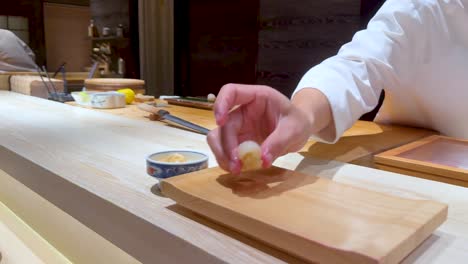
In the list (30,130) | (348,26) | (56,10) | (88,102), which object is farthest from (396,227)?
(56,10)

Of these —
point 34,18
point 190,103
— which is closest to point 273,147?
point 190,103

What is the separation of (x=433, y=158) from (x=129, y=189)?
2.19 feet

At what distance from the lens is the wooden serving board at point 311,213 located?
44 cm

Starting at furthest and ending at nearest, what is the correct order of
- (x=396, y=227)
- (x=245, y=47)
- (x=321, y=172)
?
1. (x=245, y=47)
2. (x=321, y=172)
3. (x=396, y=227)

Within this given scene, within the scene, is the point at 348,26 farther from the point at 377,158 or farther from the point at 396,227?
the point at 396,227

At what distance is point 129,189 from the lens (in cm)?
70

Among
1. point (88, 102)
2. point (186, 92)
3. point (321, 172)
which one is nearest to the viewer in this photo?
point (321, 172)

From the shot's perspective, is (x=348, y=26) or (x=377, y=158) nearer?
(x=377, y=158)

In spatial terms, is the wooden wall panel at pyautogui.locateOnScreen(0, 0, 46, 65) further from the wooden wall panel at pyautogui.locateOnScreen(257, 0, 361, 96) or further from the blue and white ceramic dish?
the blue and white ceramic dish

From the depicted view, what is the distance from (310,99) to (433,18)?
20.9 inches

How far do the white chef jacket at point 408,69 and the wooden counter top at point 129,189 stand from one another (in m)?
0.13

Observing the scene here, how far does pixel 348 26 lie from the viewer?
3.01 meters

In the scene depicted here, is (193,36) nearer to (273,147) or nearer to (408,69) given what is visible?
(408,69)

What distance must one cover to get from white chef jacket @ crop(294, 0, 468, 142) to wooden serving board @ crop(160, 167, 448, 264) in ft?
1.17
